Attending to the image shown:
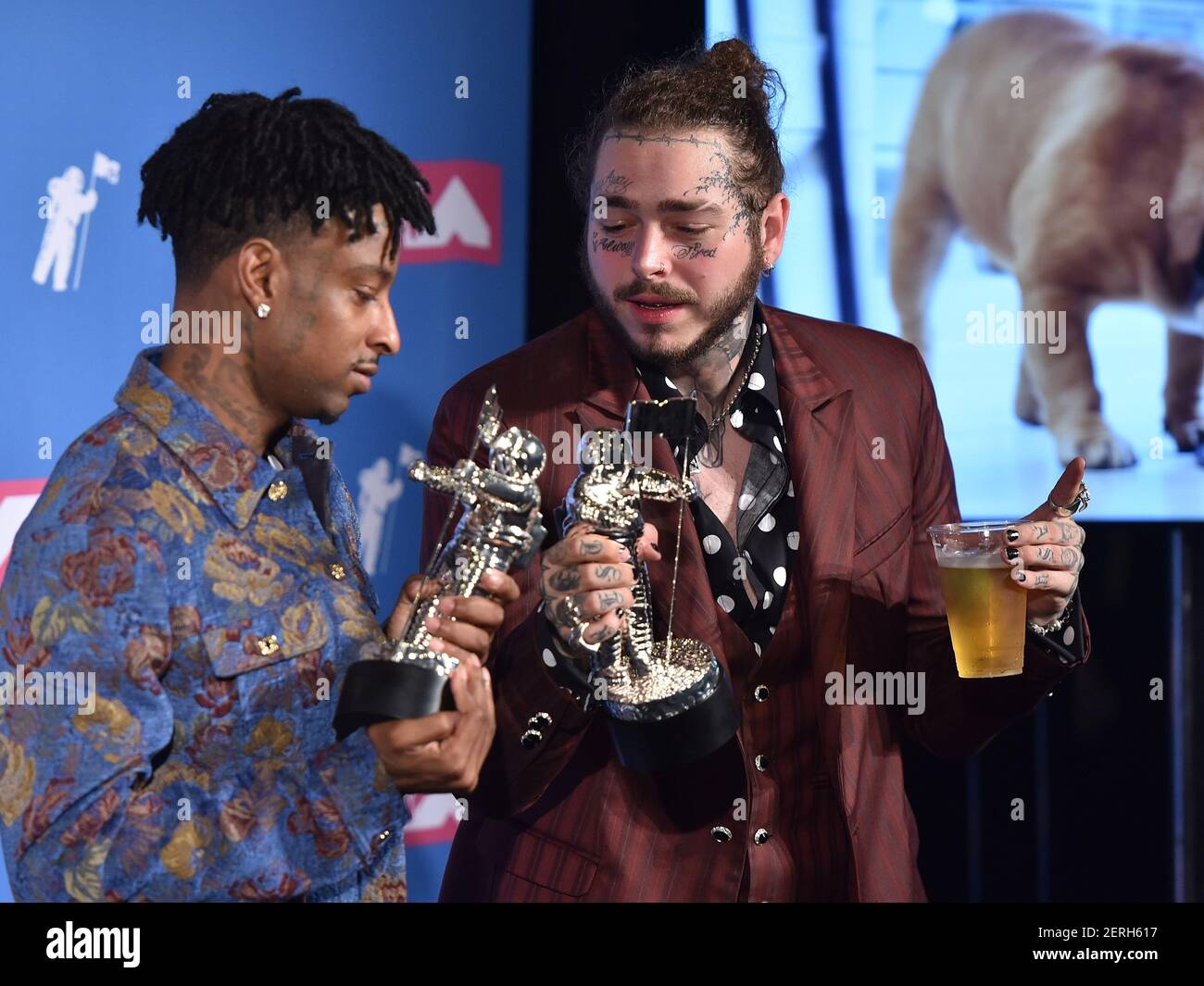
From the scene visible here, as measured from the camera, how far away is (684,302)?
1.98m

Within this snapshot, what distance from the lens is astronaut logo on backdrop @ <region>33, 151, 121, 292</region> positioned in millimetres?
2295

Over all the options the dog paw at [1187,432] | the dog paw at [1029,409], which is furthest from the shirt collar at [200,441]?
the dog paw at [1187,432]

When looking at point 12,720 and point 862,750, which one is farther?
point 862,750

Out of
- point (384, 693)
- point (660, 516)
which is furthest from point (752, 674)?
point (384, 693)

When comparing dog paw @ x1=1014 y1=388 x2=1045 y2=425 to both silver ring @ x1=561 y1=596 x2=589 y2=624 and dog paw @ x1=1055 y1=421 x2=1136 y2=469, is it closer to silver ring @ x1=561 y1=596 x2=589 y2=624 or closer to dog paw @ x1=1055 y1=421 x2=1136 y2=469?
dog paw @ x1=1055 y1=421 x2=1136 y2=469

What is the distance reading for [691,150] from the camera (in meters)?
2.01

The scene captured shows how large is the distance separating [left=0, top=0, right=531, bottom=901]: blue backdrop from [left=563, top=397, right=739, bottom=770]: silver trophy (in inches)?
40.9

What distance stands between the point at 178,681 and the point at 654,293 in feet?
2.80

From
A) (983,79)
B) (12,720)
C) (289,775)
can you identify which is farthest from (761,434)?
(983,79)

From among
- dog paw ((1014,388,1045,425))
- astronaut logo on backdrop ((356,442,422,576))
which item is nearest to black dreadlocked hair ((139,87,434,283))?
astronaut logo on backdrop ((356,442,422,576))

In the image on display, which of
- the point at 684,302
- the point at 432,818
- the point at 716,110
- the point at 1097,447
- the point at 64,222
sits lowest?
the point at 432,818

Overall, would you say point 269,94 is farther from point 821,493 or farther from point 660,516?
point 821,493

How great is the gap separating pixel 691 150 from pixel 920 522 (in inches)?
25.9
